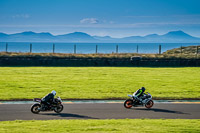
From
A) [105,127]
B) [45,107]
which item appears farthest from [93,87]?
[105,127]

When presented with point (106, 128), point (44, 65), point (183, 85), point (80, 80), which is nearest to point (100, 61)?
point (44, 65)

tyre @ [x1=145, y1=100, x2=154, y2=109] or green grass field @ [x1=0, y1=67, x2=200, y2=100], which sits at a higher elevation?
green grass field @ [x1=0, y1=67, x2=200, y2=100]

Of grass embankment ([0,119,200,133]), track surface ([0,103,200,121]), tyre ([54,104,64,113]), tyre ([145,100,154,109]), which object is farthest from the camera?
tyre ([145,100,154,109])

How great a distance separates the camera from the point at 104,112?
1347 centimetres

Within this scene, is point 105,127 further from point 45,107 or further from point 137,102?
point 137,102

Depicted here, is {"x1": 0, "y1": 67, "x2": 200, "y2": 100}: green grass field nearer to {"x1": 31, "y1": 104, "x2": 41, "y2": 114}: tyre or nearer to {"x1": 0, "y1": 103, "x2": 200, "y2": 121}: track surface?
{"x1": 0, "y1": 103, "x2": 200, "y2": 121}: track surface

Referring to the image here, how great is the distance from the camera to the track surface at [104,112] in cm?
1252

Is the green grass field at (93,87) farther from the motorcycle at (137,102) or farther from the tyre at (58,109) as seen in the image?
the tyre at (58,109)

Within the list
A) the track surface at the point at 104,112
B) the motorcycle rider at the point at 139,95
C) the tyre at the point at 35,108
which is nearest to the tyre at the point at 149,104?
the track surface at the point at 104,112

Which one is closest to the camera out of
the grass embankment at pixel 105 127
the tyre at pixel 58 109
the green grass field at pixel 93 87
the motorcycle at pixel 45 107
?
the grass embankment at pixel 105 127

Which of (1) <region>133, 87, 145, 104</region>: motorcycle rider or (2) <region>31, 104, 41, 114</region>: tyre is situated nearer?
(2) <region>31, 104, 41, 114</region>: tyre

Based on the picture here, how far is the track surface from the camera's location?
41.1 ft

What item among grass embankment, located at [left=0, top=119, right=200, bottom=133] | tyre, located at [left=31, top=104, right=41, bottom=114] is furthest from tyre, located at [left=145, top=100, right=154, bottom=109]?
tyre, located at [left=31, top=104, right=41, bottom=114]

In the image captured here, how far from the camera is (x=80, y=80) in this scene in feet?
78.1
